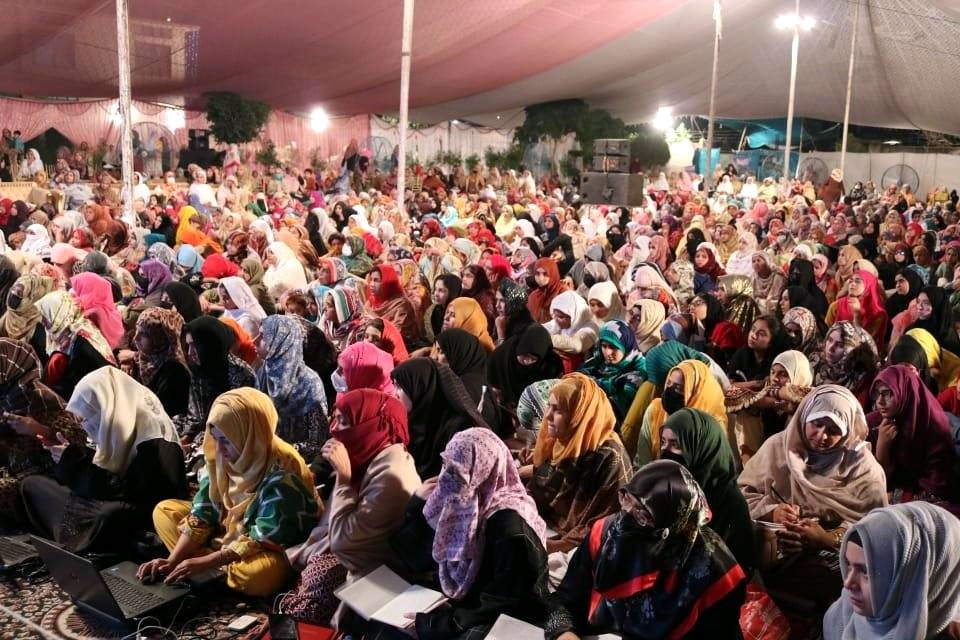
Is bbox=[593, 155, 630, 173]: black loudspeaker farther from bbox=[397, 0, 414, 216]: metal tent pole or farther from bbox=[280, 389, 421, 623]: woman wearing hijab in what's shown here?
bbox=[280, 389, 421, 623]: woman wearing hijab

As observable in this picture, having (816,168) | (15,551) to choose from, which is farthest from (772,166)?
(15,551)

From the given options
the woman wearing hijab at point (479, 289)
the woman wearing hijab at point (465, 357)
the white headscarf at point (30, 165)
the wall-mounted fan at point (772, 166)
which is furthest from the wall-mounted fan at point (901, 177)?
the woman wearing hijab at point (465, 357)

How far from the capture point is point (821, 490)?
2834 millimetres

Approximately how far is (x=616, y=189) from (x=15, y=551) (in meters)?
13.3

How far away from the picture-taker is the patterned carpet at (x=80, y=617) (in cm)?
286

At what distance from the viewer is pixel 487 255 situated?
24.4ft

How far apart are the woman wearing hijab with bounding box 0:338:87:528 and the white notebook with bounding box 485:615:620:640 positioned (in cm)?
209

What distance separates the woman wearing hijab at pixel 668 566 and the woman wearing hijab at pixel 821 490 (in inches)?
26.3

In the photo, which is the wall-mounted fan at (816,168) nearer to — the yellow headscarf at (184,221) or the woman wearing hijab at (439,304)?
the yellow headscarf at (184,221)

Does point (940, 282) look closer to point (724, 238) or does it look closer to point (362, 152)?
point (724, 238)

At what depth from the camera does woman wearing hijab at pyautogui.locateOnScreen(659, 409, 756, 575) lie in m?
2.61

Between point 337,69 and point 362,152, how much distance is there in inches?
170

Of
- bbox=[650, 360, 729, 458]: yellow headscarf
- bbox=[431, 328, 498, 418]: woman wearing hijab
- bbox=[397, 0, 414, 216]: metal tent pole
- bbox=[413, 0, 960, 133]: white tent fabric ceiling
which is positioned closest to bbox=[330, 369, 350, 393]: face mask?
bbox=[431, 328, 498, 418]: woman wearing hijab

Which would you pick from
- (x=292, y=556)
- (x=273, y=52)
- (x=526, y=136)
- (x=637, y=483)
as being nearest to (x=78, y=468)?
(x=292, y=556)
